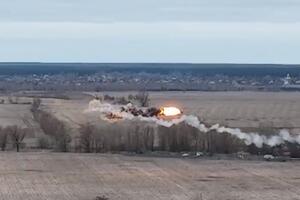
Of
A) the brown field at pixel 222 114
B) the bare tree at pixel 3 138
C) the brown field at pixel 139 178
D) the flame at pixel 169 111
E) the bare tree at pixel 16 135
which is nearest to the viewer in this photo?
the brown field at pixel 139 178

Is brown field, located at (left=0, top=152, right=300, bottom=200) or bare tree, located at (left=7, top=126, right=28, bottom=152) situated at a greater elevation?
bare tree, located at (left=7, top=126, right=28, bottom=152)

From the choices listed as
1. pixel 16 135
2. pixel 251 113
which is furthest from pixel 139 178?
pixel 251 113

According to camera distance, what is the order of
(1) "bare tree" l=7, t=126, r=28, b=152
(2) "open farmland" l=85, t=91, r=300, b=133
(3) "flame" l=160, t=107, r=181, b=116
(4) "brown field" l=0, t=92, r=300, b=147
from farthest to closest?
(2) "open farmland" l=85, t=91, r=300, b=133 → (4) "brown field" l=0, t=92, r=300, b=147 → (1) "bare tree" l=7, t=126, r=28, b=152 → (3) "flame" l=160, t=107, r=181, b=116

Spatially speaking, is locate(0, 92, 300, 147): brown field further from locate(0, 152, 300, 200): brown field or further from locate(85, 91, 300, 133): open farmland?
locate(0, 152, 300, 200): brown field

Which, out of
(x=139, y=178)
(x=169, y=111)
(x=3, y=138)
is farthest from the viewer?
(x=3, y=138)

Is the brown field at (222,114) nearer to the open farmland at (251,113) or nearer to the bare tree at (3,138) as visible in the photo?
the open farmland at (251,113)

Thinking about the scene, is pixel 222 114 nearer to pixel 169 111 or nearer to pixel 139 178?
pixel 169 111

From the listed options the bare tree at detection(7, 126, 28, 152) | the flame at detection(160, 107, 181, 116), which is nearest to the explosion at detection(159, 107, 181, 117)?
the flame at detection(160, 107, 181, 116)

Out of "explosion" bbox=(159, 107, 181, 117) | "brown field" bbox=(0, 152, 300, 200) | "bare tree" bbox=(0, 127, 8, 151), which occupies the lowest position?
"brown field" bbox=(0, 152, 300, 200)

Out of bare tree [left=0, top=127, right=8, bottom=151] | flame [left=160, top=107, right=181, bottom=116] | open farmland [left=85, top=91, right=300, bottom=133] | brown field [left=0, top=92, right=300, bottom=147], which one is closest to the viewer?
flame [left=160, top=107, right=181, bottom=116]

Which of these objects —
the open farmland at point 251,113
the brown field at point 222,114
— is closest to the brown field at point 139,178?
the brown field at point 222,114
